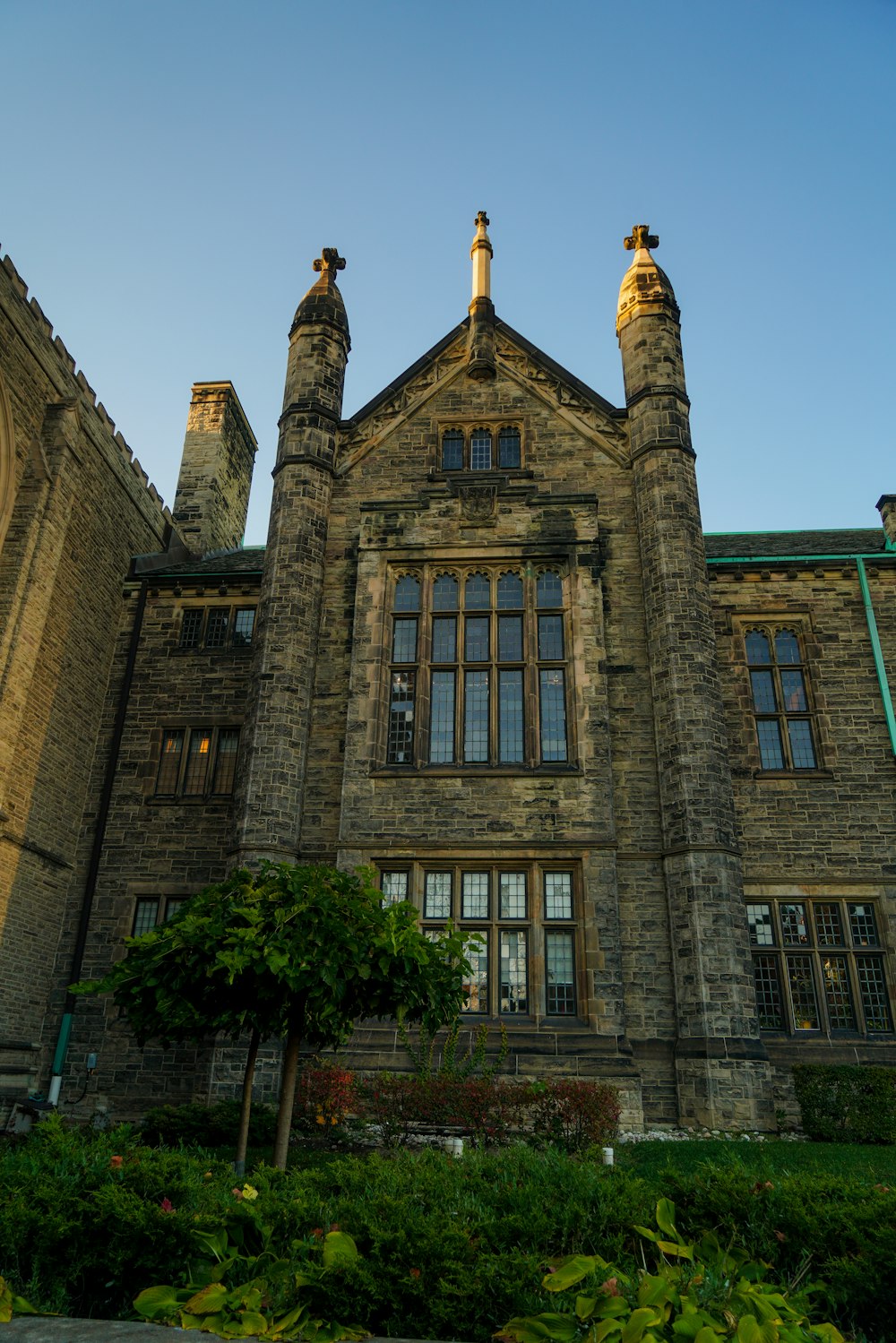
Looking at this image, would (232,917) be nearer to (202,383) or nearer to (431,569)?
(431,569)

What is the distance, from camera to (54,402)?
67.9 ft

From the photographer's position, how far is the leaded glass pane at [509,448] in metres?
20.4

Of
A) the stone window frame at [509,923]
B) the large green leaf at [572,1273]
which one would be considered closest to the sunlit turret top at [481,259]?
the stone window frame at [509,923]

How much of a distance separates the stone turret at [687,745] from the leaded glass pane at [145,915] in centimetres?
1012

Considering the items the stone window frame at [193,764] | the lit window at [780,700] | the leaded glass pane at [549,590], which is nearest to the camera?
the leaded glass pane at [549,590]

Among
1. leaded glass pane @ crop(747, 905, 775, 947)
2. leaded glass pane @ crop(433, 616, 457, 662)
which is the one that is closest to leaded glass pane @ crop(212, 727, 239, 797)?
leaded glass pane @ crop(433, 616, 457, 662)

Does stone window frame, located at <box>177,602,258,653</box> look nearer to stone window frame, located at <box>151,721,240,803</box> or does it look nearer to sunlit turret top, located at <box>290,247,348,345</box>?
stone window frame, located at <box>151,721,240,803</box>

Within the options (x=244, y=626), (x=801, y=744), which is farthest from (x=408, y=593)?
(x=801, y=744)

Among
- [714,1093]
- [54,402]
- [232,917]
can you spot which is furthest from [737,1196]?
[54,402]

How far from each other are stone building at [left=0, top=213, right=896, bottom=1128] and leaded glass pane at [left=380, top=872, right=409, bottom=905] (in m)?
0.07

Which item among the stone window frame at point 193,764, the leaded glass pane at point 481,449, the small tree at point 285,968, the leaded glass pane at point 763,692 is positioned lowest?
the small tree at point 285,968

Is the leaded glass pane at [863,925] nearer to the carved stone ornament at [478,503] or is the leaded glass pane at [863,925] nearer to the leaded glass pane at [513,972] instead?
the leaded glass pane at [513,972]

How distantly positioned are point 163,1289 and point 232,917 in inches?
188

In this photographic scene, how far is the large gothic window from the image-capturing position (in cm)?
1753
